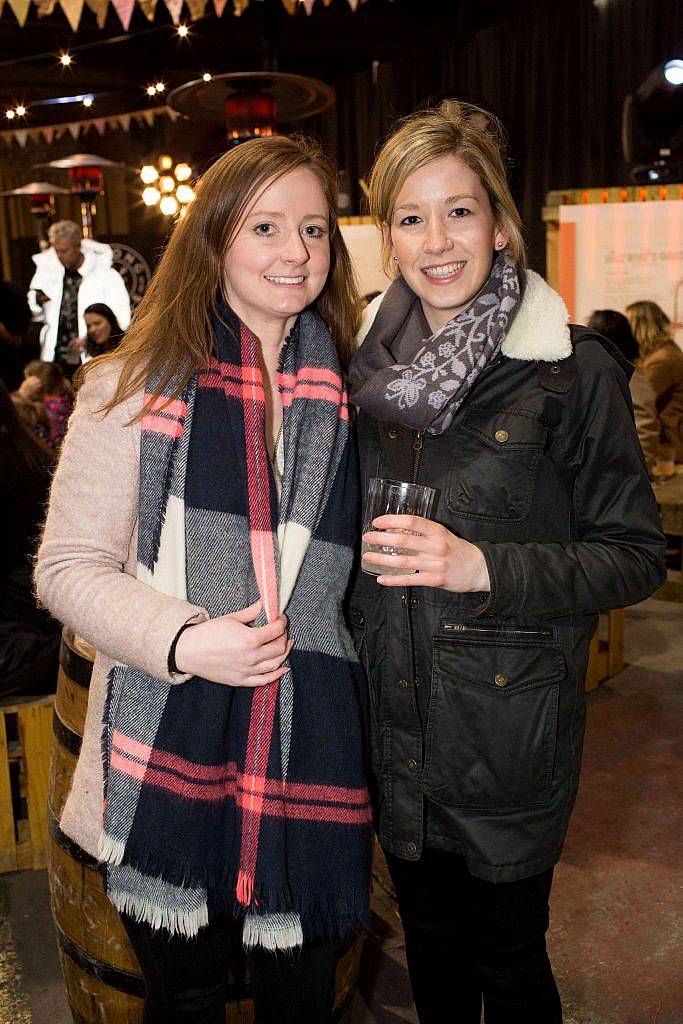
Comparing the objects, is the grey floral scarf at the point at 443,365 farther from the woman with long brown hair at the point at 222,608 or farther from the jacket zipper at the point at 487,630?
the jacket zipper at the point at 487,630

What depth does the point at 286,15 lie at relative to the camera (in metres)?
8.80

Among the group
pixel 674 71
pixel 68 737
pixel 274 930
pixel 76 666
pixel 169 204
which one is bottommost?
pixel 274 930

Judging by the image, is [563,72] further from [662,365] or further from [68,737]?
[68,737]

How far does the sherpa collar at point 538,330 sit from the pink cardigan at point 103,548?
1.88ft

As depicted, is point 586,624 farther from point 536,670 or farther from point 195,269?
point 195,269

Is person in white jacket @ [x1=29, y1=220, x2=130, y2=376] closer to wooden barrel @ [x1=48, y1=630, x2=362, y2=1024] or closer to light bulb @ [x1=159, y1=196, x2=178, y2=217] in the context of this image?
light bulb @ [x1=159, y1=196, x2=178, y2=217]

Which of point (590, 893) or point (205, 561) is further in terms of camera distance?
point (590, 893)

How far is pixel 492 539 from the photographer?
1523mm

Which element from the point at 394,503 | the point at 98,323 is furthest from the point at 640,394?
the point at 394,503

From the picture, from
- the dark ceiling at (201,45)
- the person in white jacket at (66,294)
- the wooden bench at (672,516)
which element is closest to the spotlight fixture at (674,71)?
the wooden bench at (672,516)

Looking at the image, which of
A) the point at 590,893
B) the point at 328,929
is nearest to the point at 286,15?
the point at 590,893

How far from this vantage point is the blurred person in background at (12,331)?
621 cm

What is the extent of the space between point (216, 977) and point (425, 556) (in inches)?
28.9

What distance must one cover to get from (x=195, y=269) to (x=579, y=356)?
595mm
